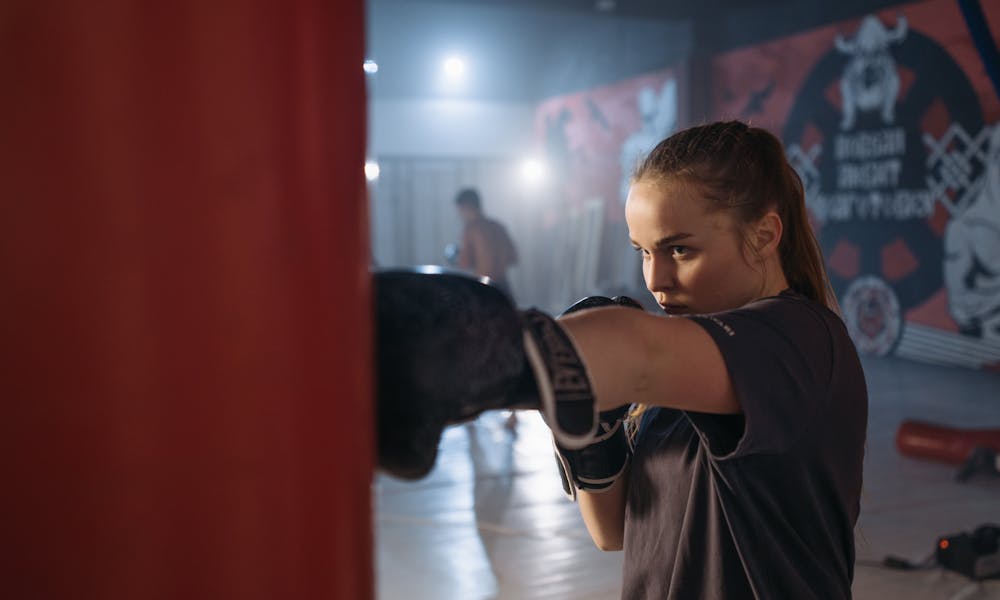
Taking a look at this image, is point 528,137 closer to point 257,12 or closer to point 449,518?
point 449,518

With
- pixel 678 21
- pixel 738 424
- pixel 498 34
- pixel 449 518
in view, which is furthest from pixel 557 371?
pixel 498 34

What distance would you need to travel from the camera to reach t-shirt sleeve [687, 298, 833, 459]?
0.67 metres

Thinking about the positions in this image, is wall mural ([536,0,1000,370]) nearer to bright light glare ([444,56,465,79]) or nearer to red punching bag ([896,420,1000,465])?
red punching bag ([896,420,1000,465])

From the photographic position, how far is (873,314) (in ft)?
23.5

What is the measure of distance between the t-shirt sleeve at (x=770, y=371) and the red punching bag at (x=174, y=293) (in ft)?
1.11

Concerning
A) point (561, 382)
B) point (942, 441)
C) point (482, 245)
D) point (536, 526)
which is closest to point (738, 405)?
point (561, 382)

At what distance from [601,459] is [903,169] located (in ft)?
21.9

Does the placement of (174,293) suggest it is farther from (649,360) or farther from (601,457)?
(601,457)

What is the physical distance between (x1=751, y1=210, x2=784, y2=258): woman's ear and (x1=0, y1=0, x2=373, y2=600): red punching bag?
0.57m

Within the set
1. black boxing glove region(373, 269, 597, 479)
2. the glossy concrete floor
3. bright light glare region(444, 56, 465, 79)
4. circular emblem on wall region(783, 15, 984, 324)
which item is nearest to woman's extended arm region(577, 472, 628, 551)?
black boxing glove region(373, 269, 597, 479)

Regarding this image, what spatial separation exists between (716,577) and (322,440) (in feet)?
1.88

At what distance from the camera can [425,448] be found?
525 millimetres

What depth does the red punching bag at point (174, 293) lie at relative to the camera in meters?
0.41

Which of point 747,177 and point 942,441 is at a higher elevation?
point 747,177
